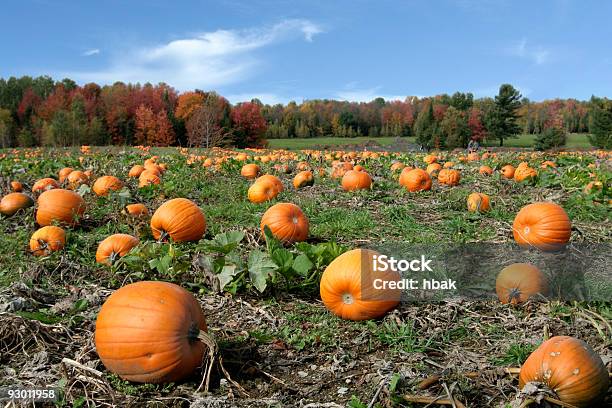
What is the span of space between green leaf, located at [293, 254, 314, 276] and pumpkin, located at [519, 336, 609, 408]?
1.79 m

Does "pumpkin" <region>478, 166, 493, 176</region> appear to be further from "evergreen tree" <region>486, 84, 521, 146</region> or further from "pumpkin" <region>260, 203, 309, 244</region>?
"evergreen tree" <region>486, 84, 521, 146</region>

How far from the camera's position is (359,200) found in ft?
25.9

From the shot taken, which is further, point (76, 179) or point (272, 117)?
point (272, 117)

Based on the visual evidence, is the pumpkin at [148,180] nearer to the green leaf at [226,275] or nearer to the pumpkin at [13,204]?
the pumpkin at [13,204]

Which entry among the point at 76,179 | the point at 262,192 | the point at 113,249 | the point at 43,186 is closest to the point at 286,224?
the point at 113,249

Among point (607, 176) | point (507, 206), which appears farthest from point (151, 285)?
point (607, 176)

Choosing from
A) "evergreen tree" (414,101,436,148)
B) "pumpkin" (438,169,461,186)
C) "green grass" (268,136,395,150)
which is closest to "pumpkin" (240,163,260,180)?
"pumpkin" (438,169,461,186)

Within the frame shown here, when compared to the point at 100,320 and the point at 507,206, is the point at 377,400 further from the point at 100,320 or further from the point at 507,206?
the point at 507,206

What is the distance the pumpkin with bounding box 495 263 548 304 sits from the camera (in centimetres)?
372

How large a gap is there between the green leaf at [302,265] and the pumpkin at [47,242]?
114 inches

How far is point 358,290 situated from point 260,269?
83 cm

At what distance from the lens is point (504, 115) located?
7769 cm

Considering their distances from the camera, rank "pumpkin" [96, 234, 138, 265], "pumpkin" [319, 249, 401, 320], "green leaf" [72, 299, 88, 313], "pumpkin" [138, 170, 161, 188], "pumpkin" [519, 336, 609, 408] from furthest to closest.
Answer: "pumpkin" [138, 170, 161, 188] < "pumpkin" [96, 234, 138, 265] < "green leaf" [72, 299, 88, 313] < "pumpkin" [319, 249, 401, 320] < "pumpkin" [519, 336, 609, 408]

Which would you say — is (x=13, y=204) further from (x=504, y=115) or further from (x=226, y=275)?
(x=504, y=115)
